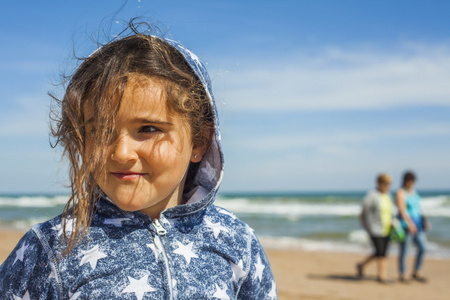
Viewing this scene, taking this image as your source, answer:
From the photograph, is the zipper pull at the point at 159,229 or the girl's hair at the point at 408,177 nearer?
the zipper pull at the point at 159,229

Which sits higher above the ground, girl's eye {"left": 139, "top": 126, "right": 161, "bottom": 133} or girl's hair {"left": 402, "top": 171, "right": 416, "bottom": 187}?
girl's eye {"left": 139, "top": 126, "right": 161, "bottom": 133}

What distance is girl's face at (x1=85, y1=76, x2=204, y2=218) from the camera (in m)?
1.71

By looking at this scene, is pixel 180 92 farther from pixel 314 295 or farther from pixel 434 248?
pixel 434 248

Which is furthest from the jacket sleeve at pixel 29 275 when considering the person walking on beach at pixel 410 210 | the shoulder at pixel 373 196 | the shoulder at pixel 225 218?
the person walking on beach at pixel 410 210

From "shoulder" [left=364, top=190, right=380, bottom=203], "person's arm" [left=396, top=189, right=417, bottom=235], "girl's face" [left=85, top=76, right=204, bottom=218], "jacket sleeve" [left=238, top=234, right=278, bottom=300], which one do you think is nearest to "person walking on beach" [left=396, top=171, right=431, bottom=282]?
"person's arm" [left=396, top=189, right=417, bottom=235]

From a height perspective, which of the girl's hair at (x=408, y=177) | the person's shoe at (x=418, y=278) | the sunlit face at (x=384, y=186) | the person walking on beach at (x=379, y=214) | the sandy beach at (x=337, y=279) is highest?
the girl's hair at (x=408, y=177)

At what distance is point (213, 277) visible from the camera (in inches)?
72.2

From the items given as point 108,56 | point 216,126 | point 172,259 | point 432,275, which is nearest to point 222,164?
point 216,126

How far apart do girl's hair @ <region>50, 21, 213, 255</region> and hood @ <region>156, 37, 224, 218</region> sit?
0.03m

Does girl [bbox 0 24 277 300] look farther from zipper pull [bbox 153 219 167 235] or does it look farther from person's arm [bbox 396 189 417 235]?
person's arm [bbox 396 189 417 235]

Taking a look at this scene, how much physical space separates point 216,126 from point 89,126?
0.52m

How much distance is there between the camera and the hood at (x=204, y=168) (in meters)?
1.90

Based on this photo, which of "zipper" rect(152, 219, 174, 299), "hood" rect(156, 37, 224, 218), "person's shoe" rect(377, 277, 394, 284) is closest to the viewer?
"zipper" rect(152, 219, 174, 299)

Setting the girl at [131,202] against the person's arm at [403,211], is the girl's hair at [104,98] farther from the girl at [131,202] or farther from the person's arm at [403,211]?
the person's arm at [403,211]
